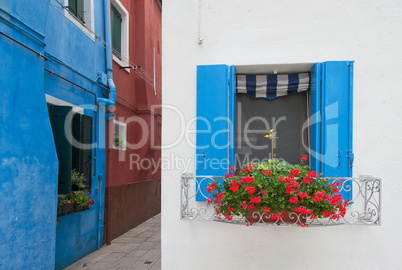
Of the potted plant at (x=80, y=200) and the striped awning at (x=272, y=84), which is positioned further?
the potted plant at (x=80, y=200)

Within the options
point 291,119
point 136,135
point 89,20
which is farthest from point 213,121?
point 136,135

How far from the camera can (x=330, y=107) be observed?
3715 millimetres

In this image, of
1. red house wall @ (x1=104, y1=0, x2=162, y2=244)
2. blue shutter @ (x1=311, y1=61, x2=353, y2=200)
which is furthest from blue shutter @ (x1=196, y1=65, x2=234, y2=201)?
red house wall @ (x1=104, y1=0, x2=162, y2=244)

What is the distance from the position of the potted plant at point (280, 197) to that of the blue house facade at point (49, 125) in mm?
2685

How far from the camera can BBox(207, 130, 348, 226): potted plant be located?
317 cm

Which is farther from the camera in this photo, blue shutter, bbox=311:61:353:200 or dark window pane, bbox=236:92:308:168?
dark window pane, bbox=236:92:308:168

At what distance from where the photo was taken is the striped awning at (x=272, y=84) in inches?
162

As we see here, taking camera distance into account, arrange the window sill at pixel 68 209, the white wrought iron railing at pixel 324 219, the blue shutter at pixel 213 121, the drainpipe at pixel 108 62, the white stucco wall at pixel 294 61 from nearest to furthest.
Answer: the white wrought iron railing at pixel 324 219, the white stucco wall at pixel 294 61, the blue shutter at pixel 213 121, the window sill at pixel 68 209, the drainpipe at pixel 108 62

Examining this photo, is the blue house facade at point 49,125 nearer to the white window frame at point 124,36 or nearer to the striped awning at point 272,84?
the white window frame at point 124,36

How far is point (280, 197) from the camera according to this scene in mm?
3176

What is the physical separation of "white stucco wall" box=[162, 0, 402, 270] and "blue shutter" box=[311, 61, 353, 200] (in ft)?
0.43

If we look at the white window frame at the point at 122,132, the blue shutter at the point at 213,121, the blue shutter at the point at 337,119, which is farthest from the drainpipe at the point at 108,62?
the blue shutter at the point at 337,119

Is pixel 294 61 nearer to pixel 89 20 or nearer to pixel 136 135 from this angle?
pixel 89 20

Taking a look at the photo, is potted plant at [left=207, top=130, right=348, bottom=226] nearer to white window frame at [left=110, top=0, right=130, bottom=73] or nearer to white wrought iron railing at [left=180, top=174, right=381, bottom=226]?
white wrought iron railing at [left=180, top=174, right=381, bottom=226]
